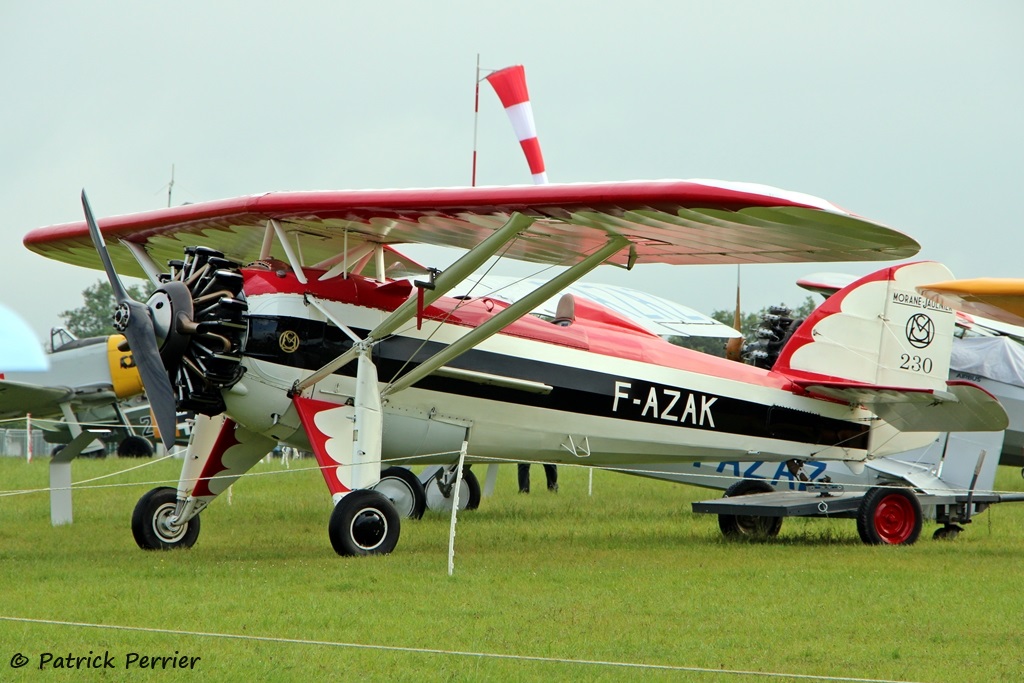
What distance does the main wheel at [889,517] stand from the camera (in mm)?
11000

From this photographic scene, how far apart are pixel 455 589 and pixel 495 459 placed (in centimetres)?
265

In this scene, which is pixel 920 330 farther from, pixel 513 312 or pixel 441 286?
pixel 441 286

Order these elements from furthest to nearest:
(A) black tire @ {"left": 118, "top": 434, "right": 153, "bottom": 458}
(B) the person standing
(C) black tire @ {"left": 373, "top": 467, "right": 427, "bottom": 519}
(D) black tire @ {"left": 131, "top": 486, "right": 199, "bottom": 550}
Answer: (A) black tire @ {"left": 118, "top": 434, "right": 153, "bottom": 458} → (B) the person standing → (C) black tire @ {"left": 373, "top": 467, "right": 427, "bottom": 519} → (D) black tire @ {"left": 131, "top": 486, "right": 199, "bottom": 550}

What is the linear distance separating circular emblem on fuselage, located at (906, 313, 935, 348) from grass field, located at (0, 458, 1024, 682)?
223 cm

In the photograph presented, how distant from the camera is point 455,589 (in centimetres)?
761

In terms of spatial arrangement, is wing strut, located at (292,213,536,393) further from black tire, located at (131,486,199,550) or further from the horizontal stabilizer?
the horizontal stabilizer

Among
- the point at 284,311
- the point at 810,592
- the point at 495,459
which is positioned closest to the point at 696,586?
the point at 810,592

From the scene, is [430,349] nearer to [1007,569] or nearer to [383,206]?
[383,206]

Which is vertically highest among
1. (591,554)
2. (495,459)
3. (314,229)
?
(314,229)

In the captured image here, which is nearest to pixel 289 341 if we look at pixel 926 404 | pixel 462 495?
pixel 462 495

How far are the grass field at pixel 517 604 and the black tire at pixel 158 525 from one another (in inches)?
10.6

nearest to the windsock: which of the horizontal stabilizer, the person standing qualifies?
the horizontal stabilizer

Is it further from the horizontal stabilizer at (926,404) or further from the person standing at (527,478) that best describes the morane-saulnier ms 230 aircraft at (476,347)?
the person standing at (527,478)

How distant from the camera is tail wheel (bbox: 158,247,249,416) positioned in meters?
8.51
